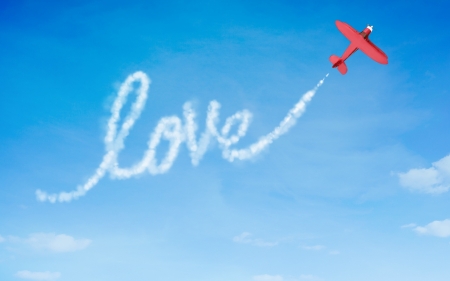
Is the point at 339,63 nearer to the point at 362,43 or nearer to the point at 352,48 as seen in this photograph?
the point at 352,48

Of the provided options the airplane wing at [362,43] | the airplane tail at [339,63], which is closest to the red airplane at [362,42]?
the airplane wing at [362,43]

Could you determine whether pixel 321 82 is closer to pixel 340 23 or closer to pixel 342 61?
pixel 342 61

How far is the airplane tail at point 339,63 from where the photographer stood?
62.4 meters

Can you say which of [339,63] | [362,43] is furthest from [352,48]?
[339,63]

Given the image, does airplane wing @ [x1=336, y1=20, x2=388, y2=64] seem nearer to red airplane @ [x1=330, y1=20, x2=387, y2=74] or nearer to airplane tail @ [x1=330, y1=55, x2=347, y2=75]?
red airplane @ [x1=330, y1=20, x2=387, y2=74]

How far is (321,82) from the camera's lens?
6191cm

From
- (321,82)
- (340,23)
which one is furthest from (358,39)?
(321,82)

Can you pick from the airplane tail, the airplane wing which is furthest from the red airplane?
the airplane tail

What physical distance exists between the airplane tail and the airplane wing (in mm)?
4779

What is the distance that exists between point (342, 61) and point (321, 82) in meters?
5.33

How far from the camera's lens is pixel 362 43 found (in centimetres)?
5662

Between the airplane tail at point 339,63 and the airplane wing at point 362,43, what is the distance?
15.7 feet

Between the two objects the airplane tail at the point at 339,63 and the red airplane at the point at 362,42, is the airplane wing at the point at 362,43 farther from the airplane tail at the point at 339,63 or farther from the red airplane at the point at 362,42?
the airplane tail at the point at 339,63

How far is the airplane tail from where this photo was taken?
62375 mm
